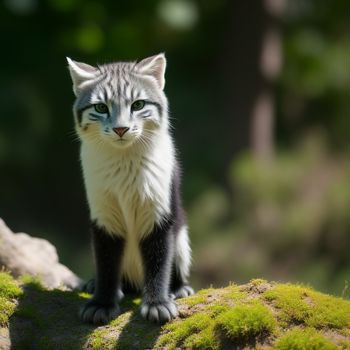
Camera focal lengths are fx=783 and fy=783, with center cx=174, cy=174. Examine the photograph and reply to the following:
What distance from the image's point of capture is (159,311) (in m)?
5.57

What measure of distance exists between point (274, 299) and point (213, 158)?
9.08 m

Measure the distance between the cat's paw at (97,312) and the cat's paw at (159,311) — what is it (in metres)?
0.27

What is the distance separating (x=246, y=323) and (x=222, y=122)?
30.8ft

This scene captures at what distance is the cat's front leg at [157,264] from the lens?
5.71m

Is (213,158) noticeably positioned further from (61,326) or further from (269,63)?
(61,326)

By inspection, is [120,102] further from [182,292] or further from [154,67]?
[182,292]

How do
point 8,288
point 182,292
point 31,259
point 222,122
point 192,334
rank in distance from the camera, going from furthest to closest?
1. point 222,122
2. point 31,259
3. point 182,292
4. point 8,288
5. point 192,334

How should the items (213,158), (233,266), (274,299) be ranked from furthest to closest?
1. (213,158)
2. (233,266)
3. (274,299)

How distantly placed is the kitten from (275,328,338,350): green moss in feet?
3.03

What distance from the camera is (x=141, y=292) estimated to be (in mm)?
6395

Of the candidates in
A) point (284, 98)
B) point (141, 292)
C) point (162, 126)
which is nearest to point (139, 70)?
point (162, 126)

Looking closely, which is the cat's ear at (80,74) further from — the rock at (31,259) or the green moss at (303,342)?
the green moss at (303,342)

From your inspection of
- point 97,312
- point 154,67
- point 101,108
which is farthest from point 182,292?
point 154,67

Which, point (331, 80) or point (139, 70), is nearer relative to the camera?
point (139, 70)
